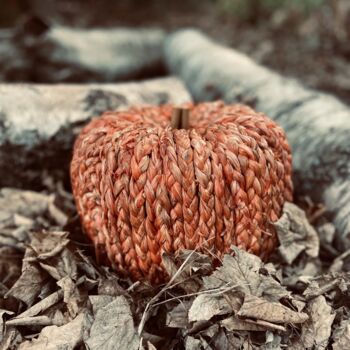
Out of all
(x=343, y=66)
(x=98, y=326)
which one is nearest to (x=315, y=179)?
(x=98, y=326)

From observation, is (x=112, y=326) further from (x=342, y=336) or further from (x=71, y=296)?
(x=342, y=336)

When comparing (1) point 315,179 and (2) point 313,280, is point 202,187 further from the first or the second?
(1) point 315,179

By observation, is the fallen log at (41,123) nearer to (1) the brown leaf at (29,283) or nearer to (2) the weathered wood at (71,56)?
(1) the brown leaf at (29,283)

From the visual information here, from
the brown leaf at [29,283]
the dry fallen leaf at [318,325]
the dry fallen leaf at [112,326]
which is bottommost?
the brown leaf at [29,283]

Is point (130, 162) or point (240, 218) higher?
point (130, 162)

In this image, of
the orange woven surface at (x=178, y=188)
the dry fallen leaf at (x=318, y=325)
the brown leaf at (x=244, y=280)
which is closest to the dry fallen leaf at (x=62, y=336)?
the orange woven surface at (x=178, y=188)

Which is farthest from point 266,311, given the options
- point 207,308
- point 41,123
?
point 41,123

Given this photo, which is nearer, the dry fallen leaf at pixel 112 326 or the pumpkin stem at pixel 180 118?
the dry fallen leaf at pixel 112 326

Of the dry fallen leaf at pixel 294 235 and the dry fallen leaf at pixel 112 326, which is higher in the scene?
the dry fallen leaf at pixel 294 235
